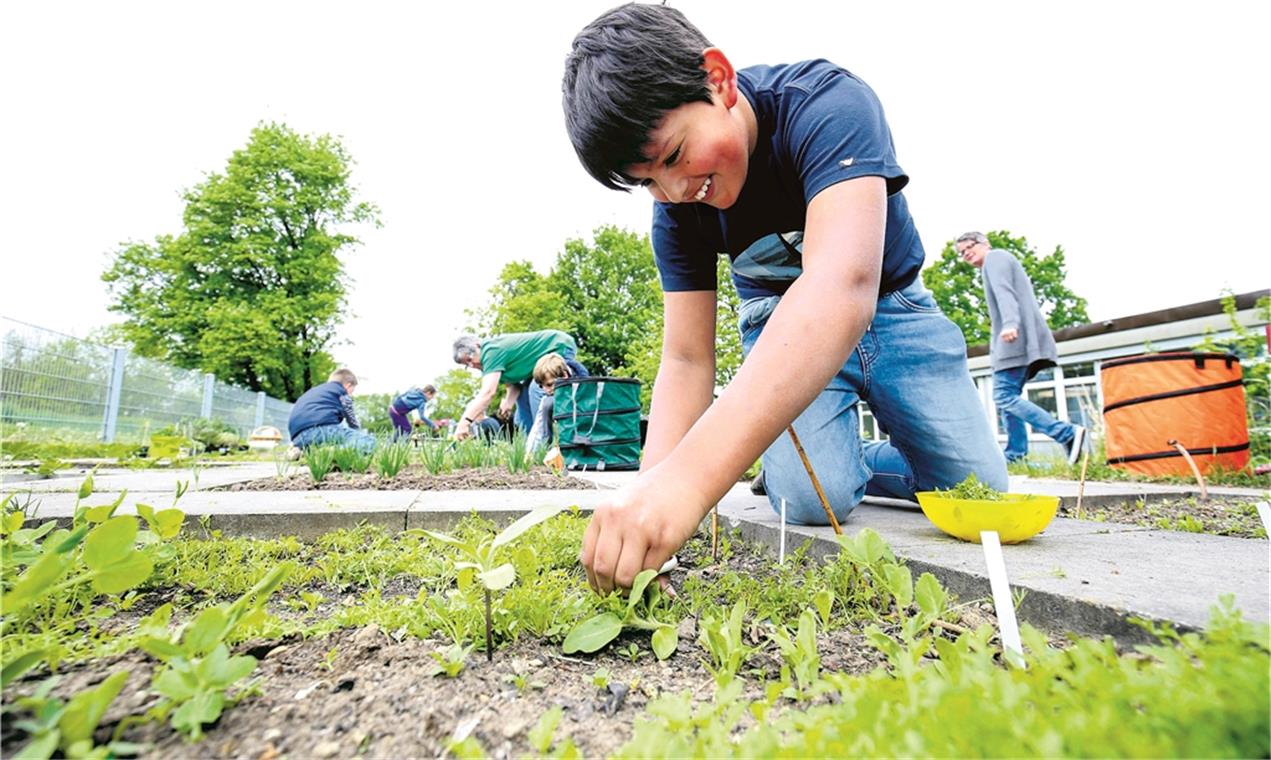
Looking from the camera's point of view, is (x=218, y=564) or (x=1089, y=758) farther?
(x=218, y=564)

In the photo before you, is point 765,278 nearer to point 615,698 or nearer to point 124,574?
point 615,698

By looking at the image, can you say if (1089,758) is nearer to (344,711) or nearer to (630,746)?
(630,746)

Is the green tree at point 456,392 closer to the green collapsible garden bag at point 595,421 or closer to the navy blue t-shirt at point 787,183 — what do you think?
the green collapsible garden bag at point 595,421

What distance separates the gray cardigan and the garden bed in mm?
2116

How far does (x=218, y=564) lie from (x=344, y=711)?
971 millimetres

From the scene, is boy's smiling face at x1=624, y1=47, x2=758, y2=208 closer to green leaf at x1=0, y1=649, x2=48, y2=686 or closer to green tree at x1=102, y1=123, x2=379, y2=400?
green leaf at x1=0, y1=649, x2=48, y2=686

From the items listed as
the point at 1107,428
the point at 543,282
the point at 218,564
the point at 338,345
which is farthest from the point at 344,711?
the point at 543,282

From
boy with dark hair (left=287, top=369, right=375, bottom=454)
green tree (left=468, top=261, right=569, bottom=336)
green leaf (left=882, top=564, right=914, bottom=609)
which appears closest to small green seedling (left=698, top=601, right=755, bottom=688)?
green leaf (left=882, top=564, right=914, bottom=609)

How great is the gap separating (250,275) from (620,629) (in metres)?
23.0

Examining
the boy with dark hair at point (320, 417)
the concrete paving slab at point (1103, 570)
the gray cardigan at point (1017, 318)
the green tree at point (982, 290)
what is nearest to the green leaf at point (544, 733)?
the concrete paving slab at point (1103, 570)

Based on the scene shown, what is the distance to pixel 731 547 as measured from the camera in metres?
1.94

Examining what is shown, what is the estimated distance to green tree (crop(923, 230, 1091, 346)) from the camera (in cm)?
2541

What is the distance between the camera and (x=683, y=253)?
1.84 metres

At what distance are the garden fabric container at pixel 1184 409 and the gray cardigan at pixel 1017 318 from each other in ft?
2.86
